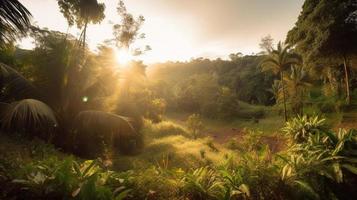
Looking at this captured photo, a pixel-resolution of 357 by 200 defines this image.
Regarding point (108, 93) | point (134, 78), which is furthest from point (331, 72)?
point (108, 93)

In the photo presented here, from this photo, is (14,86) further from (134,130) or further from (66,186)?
(66,186)

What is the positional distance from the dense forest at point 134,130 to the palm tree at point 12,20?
0.02 metres

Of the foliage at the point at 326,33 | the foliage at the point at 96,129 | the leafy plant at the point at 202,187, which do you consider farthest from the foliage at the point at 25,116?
the foliage at the point at 326,33

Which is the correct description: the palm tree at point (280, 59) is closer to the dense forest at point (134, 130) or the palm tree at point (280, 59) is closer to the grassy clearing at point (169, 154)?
the dense forest at point (134, 130)

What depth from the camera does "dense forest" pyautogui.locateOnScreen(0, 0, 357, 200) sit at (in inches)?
170

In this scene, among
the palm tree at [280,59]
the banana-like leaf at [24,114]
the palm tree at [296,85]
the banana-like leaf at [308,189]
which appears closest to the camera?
the banana-like leaf at [308,189]

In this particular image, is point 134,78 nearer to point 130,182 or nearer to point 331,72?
point 130,182

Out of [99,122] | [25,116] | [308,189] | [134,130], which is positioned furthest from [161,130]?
[308,189]

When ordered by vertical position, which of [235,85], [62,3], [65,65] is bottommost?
[235,85]

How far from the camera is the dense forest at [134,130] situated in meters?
4.32

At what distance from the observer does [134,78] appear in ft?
62.8

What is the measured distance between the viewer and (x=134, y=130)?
41.4ft

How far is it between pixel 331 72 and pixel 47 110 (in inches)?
1094

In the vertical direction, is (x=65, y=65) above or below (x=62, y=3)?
below
